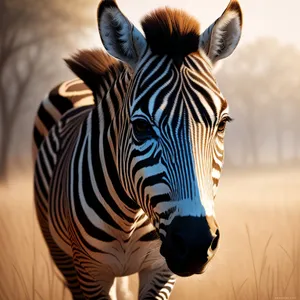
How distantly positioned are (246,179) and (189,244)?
1503 mm

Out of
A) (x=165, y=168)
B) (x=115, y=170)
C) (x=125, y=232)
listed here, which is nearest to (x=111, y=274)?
(x=125, y=232)

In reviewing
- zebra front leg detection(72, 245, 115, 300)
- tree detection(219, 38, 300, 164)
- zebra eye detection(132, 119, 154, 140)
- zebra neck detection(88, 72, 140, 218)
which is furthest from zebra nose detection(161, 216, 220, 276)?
tree detection(219, 38, 300, 164)

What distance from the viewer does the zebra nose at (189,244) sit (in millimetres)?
1735

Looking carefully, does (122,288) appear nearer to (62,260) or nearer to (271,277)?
(62,260)

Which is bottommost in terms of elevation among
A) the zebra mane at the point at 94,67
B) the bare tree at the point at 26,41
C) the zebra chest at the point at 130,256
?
the zebra chest at the point at 130,256

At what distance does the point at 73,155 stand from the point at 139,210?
0.39 metres

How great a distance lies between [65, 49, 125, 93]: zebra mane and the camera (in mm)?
2439

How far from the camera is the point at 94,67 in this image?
251 centimetres

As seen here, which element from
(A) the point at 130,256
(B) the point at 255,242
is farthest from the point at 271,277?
(A) the point at 130,256

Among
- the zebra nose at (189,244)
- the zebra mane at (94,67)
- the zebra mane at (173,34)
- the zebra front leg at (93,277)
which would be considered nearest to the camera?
the zebra nose at (189,244)

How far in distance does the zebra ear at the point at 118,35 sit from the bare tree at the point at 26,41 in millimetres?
1455

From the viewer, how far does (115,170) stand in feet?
7.19

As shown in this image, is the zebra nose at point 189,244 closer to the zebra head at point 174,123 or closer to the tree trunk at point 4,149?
the zebra head at point 174,123

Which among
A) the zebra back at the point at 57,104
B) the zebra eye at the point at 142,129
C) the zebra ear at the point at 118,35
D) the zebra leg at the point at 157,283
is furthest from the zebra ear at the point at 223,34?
the zebra back at the point at 57,104
